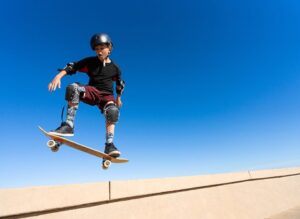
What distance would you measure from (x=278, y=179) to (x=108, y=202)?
516cm

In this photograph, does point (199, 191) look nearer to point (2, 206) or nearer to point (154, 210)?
point (154, 210)

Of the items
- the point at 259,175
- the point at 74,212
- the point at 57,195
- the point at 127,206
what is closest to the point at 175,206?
the point at 127,206

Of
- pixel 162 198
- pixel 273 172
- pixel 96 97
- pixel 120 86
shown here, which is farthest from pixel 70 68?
pixel 273 172

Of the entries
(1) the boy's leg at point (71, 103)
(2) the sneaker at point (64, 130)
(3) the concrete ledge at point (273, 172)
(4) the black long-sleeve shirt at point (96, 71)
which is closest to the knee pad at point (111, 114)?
(4) the black long-sleeve shirt at point (96, 71)

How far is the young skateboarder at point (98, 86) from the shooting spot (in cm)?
347

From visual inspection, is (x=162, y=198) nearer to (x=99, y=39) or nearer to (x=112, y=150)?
(x=112, y=150)

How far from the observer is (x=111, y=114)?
148 inches

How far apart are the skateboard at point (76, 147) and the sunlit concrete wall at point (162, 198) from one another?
2.15ft

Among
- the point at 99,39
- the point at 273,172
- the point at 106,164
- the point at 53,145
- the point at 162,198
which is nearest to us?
the point at 53,145

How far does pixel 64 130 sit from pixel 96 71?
43.1 inches

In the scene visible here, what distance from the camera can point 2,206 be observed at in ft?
6.53

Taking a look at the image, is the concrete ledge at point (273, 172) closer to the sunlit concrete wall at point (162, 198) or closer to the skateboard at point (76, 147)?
the sunlit concrete wall at point (162, 198)

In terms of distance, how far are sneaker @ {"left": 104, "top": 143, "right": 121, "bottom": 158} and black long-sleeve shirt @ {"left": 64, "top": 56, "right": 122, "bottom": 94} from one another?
87 cm

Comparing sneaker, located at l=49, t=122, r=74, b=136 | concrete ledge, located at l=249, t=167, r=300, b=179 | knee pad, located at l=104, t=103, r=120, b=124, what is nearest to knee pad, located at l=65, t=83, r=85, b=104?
sneaker, located at l=49, t=122, r=74, b=136
